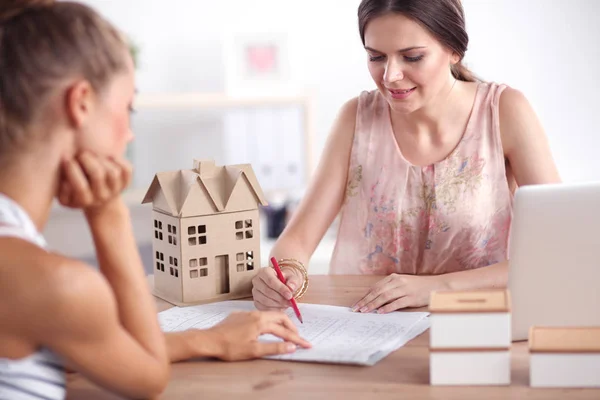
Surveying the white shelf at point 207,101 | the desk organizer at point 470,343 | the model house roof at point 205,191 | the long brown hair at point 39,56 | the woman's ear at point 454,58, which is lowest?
the desk organizer at point 470,343

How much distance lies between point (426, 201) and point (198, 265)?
70 centimetres

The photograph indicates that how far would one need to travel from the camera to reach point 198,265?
5.34 ft

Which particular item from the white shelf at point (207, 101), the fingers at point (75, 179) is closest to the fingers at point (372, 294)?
the fingers at point (75, 179)

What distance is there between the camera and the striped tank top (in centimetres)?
100

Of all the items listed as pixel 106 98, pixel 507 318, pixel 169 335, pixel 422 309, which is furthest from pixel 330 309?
pixel 106 98

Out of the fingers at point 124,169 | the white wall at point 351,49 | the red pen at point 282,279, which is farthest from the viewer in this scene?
the white wall at point 351,49

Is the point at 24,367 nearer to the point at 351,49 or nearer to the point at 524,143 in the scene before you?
the point at 524,143

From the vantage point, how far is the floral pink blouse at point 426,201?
79.6 inches

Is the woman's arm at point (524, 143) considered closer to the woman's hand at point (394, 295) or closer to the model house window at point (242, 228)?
the woman's hand at point (394, 295)

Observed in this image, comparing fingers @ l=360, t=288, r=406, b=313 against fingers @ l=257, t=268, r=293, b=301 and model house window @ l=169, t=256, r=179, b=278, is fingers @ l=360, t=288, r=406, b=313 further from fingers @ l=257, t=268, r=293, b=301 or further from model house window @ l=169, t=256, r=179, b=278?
model house window @ l=169, t=256, r=179, b=278

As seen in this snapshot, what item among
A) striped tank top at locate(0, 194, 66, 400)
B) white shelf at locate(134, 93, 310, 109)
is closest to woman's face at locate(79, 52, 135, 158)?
striped tank top at locate(0, 194, 66, 400)

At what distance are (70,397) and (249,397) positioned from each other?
270mm

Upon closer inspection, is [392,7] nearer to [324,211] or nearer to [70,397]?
[324,211]

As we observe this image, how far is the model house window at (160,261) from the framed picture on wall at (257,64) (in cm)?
246
